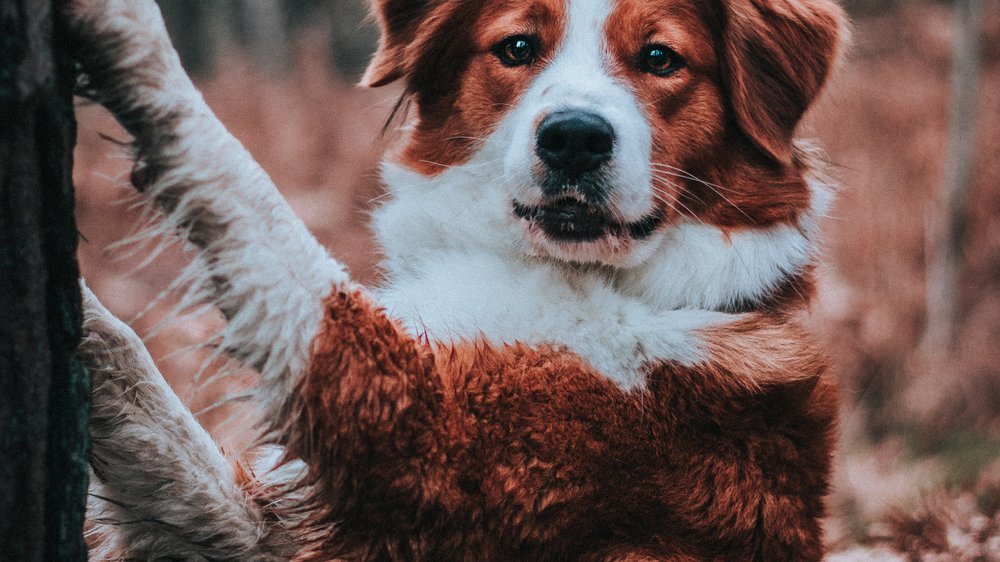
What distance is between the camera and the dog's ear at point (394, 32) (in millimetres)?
3146

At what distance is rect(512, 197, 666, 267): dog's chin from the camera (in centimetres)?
260

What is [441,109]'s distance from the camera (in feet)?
10.3

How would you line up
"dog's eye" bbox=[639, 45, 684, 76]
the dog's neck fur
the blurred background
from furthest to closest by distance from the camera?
the blurred background, "dog's eye" bbox=[639, 45, 684, 76], the dog's neck fur

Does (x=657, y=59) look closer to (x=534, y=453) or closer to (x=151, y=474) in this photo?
(x=534, y=453)

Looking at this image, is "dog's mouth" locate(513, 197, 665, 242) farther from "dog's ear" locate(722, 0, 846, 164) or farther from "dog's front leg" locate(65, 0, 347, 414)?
"dog's front leg" locate(65, 0, 347, 414)

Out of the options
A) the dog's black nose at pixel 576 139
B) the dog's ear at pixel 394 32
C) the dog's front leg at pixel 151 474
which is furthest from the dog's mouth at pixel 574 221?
the dog's front leg at pixel 151 474

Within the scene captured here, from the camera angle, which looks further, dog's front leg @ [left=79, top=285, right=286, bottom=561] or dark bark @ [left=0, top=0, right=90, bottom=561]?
dog's front leg @ [left=79, top=285, right=286, bottom=561]

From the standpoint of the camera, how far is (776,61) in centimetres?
288

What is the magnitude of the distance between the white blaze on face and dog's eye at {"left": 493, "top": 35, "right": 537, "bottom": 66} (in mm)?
95

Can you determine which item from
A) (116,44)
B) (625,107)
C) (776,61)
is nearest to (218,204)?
(116,44)

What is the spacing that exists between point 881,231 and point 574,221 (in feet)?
18.2

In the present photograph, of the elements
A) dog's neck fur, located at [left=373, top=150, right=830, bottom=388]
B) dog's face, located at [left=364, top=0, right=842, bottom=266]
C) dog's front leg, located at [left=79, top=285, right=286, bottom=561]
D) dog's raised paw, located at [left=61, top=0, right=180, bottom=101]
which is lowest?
dog's front leg, located at [left=79, top=285, right=286, bottom=561]

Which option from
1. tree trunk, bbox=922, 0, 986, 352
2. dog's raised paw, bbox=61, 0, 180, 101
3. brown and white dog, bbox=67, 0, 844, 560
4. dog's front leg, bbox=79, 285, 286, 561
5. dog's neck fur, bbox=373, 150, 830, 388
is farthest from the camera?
tree trunk, bbox=922, 0, 986, 352

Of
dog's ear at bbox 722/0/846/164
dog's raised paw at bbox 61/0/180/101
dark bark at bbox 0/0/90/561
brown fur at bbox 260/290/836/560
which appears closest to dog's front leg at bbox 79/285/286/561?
brown fur at bbox 260/290/836/560
